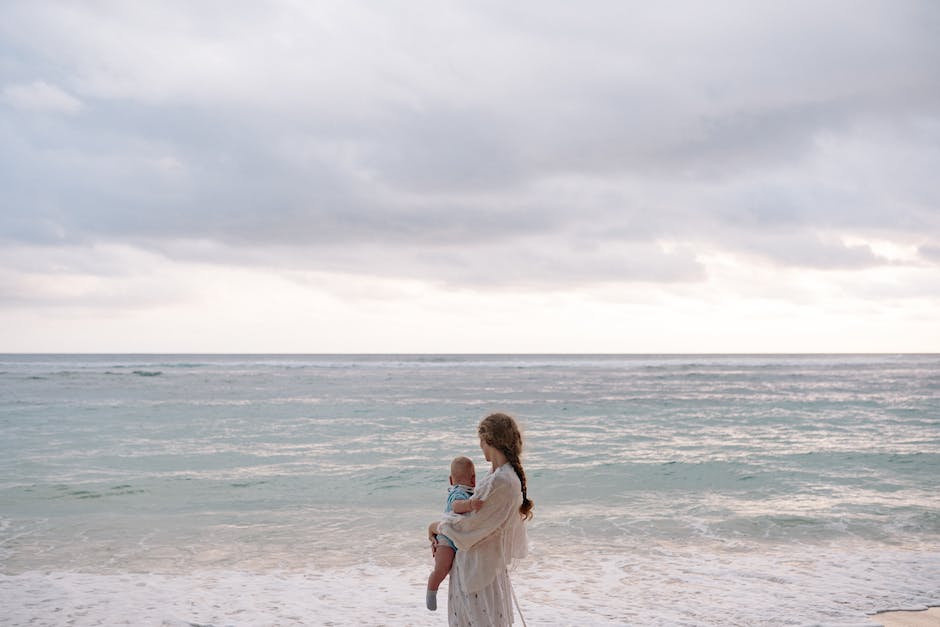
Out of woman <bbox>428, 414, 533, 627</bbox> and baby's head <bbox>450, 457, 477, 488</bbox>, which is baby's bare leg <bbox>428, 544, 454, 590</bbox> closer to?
woman <bbox>428, 414, 533, 627</bbox>

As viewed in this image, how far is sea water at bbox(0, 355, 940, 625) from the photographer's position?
19.7 feet

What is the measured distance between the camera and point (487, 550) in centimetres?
360

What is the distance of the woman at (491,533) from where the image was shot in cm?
347

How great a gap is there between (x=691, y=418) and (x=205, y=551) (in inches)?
701

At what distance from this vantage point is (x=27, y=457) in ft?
46.0

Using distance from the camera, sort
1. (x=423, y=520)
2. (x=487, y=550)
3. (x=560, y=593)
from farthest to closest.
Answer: (x=423, y=520) → (x=560, y=593) → (x=487, y=550)

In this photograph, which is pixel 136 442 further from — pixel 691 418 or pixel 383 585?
pixel 691 418

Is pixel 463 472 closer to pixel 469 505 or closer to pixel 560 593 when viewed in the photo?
pixel 469 505

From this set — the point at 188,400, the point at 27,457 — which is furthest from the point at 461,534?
the point at 188,400

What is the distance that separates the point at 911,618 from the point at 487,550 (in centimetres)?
426

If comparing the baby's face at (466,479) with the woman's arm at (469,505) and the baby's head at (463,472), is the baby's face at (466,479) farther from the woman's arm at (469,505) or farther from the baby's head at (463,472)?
the woman's arm at (469,505)

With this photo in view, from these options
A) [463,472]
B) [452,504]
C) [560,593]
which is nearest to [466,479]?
[463,472]

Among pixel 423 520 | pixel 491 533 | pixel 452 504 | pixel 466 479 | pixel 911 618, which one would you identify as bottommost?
pixel 423 520

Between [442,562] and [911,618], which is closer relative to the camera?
[442,562]
